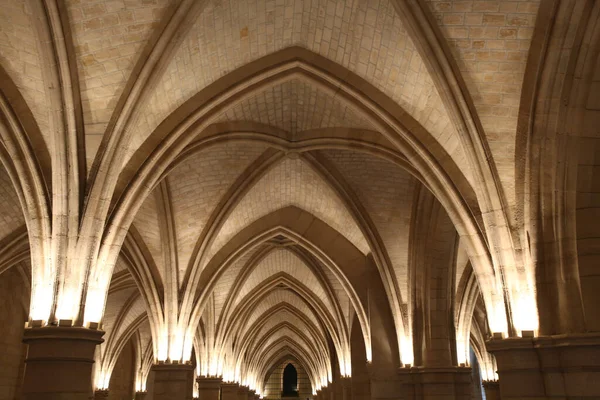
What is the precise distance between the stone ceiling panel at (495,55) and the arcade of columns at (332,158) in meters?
0.02

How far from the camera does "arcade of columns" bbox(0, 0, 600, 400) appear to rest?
752cm

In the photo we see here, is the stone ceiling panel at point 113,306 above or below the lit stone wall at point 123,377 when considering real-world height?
above

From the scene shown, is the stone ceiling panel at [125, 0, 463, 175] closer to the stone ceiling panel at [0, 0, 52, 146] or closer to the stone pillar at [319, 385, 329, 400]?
the stone ceiling panel at [0, 0, 52, 146]

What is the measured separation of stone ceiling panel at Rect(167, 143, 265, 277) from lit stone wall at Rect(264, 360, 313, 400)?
109 feet

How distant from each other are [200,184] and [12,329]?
7.84 metres

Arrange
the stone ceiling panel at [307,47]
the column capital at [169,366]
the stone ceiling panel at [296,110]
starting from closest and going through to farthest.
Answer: the stone ceiling panel at [307,47] → the stone ceiling panel at [296,110] → the column capital at [169,366]

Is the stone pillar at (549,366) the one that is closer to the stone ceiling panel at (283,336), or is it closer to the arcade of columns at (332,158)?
the arcade of columns at (332,158)

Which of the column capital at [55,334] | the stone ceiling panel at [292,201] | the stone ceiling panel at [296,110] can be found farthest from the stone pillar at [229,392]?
the column capital at [55,334]

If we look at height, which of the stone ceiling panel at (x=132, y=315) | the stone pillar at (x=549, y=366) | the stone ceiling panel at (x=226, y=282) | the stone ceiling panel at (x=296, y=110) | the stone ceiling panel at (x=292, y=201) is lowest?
the stone pillar at (x=549, y=366)

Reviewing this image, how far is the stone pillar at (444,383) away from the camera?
496 inches

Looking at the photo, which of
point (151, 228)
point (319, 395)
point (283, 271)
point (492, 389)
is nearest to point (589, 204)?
point (151, 228)

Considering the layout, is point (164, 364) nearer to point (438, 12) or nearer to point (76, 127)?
point (76, 127)

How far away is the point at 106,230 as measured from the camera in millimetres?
9039

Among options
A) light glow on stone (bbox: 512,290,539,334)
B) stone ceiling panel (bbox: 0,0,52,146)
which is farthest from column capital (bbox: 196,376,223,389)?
light glow on stone (bbox: 512,290,539,334)
